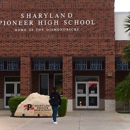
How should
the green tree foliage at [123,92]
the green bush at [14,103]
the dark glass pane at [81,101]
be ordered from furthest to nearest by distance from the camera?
1. the dark glass pane at [81,101]
2. the green tree foliage at [123,92]
3. the green bush at [14,103]

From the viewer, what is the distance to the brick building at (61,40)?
24.1 m

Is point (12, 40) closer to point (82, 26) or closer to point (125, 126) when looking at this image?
point (82, 26)

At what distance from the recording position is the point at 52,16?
24.6m

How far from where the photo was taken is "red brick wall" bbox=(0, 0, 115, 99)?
2409 centimetres

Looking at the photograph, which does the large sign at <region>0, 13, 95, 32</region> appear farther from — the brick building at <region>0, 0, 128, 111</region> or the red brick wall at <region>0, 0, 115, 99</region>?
the red brick wall at <region>0, 0, 115, 99</region>

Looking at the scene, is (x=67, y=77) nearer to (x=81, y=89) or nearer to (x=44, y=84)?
(x=81, y=89)

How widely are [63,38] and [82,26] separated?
5.27 feet

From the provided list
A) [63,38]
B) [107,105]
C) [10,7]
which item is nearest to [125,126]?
[107,105]

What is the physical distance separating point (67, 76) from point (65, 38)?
2.59 meters

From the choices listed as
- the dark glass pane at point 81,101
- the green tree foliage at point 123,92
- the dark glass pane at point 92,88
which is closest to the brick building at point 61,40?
the green tree foliage at point 123,92

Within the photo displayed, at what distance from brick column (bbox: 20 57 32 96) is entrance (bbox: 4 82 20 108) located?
3.35m

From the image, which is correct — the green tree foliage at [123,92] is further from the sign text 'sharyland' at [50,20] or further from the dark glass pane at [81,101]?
the sign text 'sharyland' at [50,20]

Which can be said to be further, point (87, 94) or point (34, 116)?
point (87, 94)

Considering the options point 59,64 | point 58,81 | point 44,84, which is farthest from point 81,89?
point 59,64
